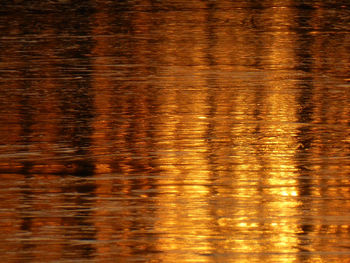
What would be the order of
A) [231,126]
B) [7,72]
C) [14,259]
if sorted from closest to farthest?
[14,259]
[231,126]
[7,72]

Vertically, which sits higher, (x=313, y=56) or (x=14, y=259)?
(x=14, y=259)

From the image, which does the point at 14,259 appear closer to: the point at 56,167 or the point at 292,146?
the point at 56,167

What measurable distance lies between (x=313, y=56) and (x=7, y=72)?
119 inches

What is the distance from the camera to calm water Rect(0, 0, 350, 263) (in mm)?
5121

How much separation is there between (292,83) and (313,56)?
68.4 inches

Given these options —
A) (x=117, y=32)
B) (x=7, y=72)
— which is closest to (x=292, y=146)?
(x=7, y=72)

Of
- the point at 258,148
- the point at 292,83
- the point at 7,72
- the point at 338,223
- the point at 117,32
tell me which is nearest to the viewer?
the point at 338,223

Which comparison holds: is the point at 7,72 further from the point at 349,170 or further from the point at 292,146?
the point at 349,170

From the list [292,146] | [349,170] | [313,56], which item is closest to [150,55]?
[313,56]

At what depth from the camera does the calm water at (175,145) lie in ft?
16.8

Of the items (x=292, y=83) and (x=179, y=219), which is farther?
(x=292, y=83)

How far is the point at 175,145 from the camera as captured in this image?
7184mm

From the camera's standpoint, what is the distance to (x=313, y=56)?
11.5 metres

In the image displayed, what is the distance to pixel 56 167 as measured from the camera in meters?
6.60
